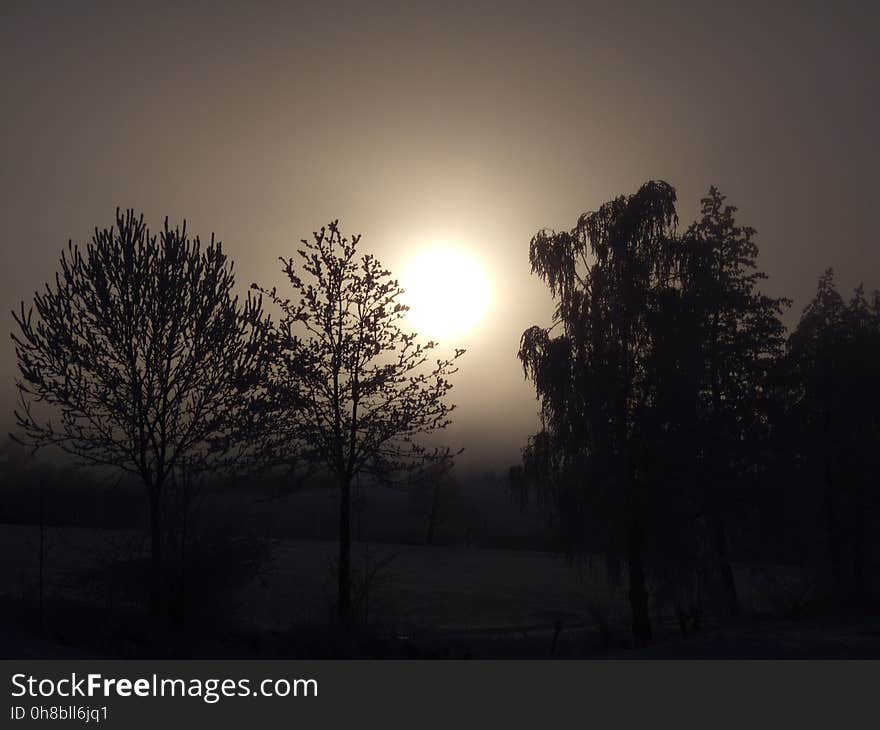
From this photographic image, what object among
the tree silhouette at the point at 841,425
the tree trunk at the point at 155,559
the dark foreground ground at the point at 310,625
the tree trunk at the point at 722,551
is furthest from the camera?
the tree silhouette at the point at 841,425

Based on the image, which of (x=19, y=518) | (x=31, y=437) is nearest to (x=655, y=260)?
(x=31, y=437)

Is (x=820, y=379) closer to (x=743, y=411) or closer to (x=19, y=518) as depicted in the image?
(x=743, y=411)

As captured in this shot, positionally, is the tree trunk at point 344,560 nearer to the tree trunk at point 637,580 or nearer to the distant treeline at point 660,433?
the distant treeline at point 660,433

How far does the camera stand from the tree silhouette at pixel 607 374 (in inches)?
731

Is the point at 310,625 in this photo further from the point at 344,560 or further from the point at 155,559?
the point at 155,559

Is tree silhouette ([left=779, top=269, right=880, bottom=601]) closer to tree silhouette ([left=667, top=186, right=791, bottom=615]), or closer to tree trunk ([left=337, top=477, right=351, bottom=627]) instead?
tree silhouette ([left=667, top=186, right=791, bottom=615])

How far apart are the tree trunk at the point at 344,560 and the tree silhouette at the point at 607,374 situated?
4.96 meters

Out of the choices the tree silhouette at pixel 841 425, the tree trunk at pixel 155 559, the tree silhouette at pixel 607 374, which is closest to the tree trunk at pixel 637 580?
the tree silhouette at pixel 607 374

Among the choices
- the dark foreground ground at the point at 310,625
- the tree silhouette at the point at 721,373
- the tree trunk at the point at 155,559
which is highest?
the tree silhouette at the point at 721,373

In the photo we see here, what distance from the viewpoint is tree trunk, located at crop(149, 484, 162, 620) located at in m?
14.8

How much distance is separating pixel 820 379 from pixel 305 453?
55.2ft

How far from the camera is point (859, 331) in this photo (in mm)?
25188

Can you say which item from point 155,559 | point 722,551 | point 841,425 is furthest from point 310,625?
point 841,425

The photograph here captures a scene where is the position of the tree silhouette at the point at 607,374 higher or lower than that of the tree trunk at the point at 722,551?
higher
